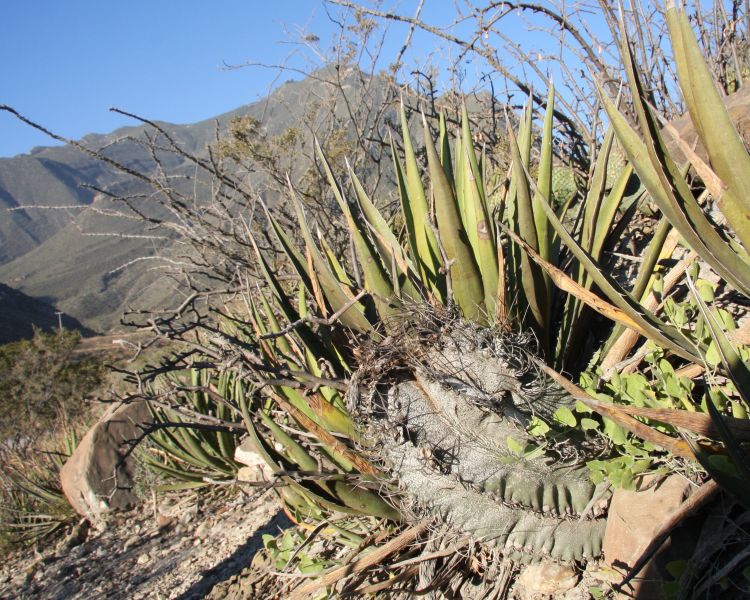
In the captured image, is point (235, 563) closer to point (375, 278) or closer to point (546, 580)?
point (546, 580)

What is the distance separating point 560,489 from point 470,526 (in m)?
0.29

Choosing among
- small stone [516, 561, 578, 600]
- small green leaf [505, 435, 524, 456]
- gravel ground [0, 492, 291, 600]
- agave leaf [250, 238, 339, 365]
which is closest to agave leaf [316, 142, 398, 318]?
agave leaf [250, 238, 339, 365]

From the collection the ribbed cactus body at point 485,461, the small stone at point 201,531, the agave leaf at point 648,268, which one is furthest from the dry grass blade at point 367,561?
the small stone at point 201,531

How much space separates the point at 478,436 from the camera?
1767 mm

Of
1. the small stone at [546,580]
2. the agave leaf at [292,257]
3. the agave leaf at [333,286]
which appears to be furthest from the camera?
the agave leaf at [292,257]

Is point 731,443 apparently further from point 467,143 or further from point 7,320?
point 7,320

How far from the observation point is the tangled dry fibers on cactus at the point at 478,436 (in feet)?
5.63

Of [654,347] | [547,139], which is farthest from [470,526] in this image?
[547,139]

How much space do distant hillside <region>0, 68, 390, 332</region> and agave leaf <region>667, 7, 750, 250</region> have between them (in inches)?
199

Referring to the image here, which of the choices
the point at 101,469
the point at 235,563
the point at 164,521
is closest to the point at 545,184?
the point at 235,563

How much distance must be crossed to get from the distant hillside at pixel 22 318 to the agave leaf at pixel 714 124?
1856 inches

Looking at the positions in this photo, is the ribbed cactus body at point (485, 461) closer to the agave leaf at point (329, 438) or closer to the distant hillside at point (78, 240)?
the agave leaf at point (329, 438)

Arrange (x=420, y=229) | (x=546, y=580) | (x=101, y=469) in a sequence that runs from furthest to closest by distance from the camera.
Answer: (x=101, y=469) → (x=420, y=229) → (x=546, y=580)

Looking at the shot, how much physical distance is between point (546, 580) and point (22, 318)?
53.5m
